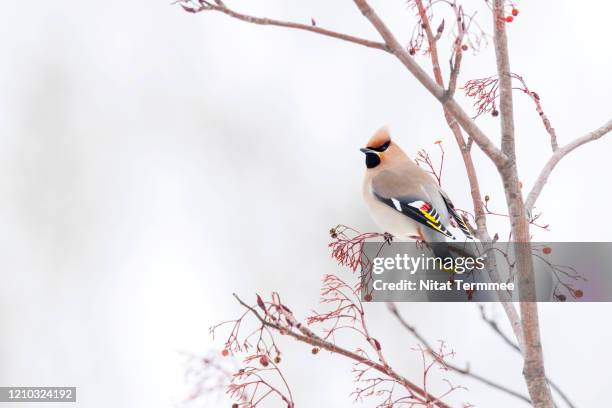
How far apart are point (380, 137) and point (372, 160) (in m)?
0.06

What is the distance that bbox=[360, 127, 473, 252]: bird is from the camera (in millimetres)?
1388

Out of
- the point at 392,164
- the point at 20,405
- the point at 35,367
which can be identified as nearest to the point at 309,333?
the point at 392,164

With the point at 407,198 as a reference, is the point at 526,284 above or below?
below

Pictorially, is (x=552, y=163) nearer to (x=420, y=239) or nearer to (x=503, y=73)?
(x=503, y=73)

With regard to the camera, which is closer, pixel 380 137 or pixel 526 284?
pixel 526 284

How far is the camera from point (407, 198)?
1.58 meters

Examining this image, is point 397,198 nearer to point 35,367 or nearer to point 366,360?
point 366,360

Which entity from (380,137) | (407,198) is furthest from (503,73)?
(380,137)

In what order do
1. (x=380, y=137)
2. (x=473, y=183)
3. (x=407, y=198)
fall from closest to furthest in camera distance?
(x=473, y=183)
(x=407, y=198)
(x=380, y=137)

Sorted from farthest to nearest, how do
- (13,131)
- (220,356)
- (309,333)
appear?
(13,131)
(220,356)
(309,333)

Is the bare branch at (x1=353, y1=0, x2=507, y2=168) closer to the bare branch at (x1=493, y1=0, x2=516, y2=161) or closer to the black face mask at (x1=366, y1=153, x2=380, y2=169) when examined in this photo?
the bare branch at (x1=493, y1=0, x2=516, y2=161)

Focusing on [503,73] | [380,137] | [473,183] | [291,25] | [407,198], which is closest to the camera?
[291,25]

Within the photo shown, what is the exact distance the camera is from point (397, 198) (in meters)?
1.60

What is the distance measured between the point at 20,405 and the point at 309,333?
115 inches
